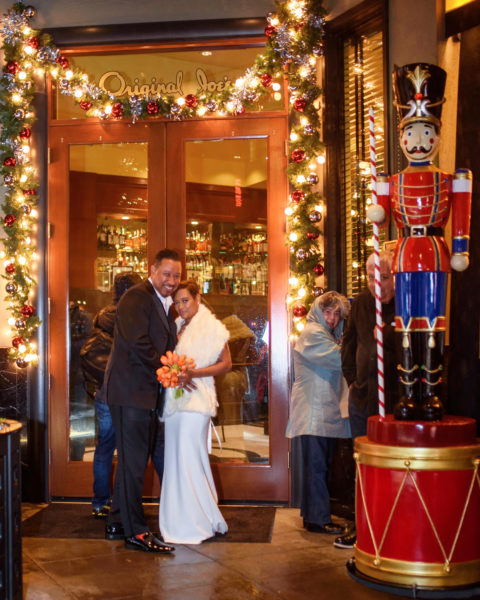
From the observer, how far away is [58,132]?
6262mm

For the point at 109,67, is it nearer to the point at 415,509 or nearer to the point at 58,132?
the point at 58,132

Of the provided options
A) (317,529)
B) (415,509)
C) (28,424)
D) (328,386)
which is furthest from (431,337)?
(28,424)

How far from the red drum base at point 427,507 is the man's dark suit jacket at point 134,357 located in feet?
4.83

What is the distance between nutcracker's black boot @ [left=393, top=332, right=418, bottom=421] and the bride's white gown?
4.49ft

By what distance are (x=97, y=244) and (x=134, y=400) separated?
1.97 m

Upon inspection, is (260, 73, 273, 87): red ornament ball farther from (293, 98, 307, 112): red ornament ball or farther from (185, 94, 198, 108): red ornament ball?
(185, 94, 198, 108): red ornament ball

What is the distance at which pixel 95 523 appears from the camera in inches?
211

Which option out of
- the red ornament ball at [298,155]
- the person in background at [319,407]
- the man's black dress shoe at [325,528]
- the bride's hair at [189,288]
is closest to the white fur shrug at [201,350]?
the bride's hair at [189,288]

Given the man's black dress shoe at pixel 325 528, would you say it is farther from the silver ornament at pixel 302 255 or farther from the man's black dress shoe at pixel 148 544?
the silver ornament at pixel 302 255

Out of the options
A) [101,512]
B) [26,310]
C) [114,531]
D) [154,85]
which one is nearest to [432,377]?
[114,531]

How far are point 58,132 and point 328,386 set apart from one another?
9.89 feet

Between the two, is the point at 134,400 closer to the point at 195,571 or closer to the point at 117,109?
the point at 195,571

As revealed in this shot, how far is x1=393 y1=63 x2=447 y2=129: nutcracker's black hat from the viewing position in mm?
3967

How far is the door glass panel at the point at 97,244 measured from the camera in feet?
20.3
